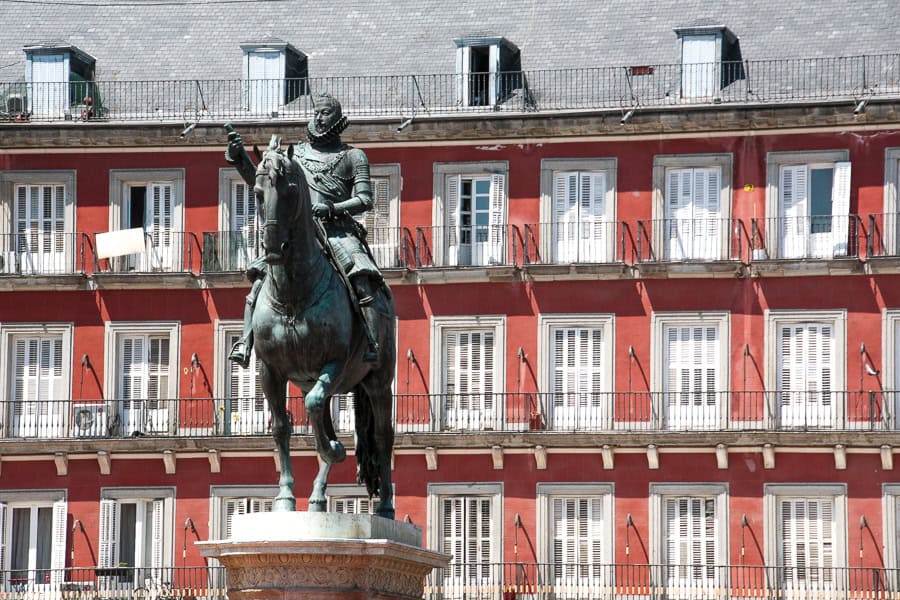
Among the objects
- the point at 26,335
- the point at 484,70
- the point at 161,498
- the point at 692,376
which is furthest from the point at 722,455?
the point at 26,335

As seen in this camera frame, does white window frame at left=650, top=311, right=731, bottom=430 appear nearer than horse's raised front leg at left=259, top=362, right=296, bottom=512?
No

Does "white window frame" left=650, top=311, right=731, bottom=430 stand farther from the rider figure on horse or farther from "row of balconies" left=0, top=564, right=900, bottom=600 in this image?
the rider figure on horse

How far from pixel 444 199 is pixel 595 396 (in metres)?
6.08

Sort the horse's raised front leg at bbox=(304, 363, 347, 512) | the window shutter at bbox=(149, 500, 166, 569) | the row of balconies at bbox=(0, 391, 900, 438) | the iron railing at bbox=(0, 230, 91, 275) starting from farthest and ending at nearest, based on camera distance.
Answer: the iron railing at bbox=(0, 230, 91, 275), the window shutter at bbox=(149, 500, 166, 569), the row of balconies at bbox=(0, 391, 900, 438), the horse's raised front leg at bbox=(304, 363, 347, 512)

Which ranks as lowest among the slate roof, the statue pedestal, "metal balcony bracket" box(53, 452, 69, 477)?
the statue pedestal

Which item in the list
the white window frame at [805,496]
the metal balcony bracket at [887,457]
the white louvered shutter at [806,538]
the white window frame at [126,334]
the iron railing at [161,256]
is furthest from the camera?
the iron railing at [161,256]

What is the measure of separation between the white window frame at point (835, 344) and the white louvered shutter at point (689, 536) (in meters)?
2.62

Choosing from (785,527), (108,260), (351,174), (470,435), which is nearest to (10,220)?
(108,260)

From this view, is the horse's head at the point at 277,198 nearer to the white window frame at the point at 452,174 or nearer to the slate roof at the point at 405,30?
the white window frame at the point at 452,174

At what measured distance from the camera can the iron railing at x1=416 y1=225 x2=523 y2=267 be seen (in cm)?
5562

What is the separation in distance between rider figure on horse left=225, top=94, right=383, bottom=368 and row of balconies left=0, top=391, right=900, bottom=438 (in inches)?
1196

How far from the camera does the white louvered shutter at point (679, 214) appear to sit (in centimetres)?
5481

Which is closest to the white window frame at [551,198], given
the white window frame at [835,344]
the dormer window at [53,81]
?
the white window frame at [835,344]

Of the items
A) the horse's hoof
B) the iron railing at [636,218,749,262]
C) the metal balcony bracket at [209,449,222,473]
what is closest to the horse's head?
the horse's hoof
